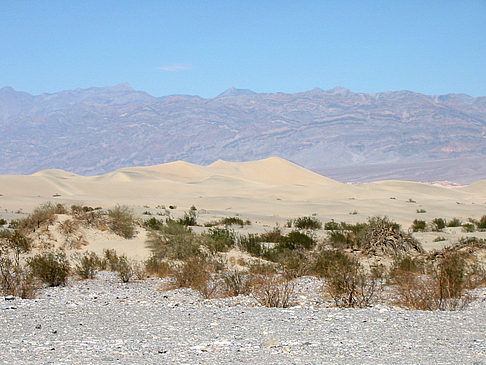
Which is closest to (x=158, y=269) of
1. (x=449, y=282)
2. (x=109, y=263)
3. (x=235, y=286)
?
(x=109, y=263)

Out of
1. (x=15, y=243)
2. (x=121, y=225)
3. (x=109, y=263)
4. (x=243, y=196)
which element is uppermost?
(x=243, y=196)

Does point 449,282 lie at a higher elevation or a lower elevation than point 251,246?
higher

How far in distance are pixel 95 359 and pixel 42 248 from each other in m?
11.2

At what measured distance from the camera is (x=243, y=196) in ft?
180

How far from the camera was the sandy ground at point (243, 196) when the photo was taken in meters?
31.8

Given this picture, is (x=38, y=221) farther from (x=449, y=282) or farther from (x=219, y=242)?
(x=449, y=282)

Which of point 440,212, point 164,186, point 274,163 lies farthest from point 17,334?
point 274,163

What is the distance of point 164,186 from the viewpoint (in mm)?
70062

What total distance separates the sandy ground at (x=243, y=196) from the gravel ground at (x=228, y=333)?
783 centimetres

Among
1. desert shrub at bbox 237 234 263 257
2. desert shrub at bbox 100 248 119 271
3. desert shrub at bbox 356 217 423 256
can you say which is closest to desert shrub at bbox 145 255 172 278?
desert shrub at bbox 100 248 119 271

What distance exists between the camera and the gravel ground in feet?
21.3

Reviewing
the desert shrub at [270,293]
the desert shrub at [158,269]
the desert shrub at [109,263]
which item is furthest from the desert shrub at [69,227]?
the desert shrub at [270,293]

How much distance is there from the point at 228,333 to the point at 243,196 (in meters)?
47.3

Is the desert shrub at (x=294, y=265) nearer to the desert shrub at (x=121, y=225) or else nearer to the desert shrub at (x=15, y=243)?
the desert shrub at (x=121, y=225)
